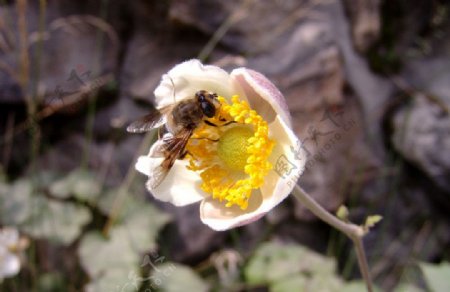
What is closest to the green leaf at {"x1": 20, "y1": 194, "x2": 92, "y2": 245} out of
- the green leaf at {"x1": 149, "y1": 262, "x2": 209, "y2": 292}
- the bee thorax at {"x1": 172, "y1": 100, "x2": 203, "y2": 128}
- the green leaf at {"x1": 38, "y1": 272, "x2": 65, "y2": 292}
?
the green leaf at {"x1": 38, "y1": 272, "x2": 65, "y2": 292}

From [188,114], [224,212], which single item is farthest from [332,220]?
[188,114]

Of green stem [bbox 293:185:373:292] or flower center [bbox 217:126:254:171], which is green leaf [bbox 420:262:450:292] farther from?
flower center [bbox 217:126:254:171]

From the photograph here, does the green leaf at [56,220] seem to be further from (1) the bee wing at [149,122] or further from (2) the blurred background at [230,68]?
(1) the bee wing at [149,122]

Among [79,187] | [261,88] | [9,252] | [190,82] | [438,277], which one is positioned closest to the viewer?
[261,88]

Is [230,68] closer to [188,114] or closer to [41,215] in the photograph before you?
[41,215]

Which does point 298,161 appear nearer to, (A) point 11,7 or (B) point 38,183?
(B) point 38,183

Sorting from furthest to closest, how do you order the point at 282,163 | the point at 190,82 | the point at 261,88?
the point at 190,82 → the point at 282,163 → the point at 261,88

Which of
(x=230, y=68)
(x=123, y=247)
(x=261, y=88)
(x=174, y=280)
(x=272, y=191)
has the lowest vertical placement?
(x=174, y=280)
